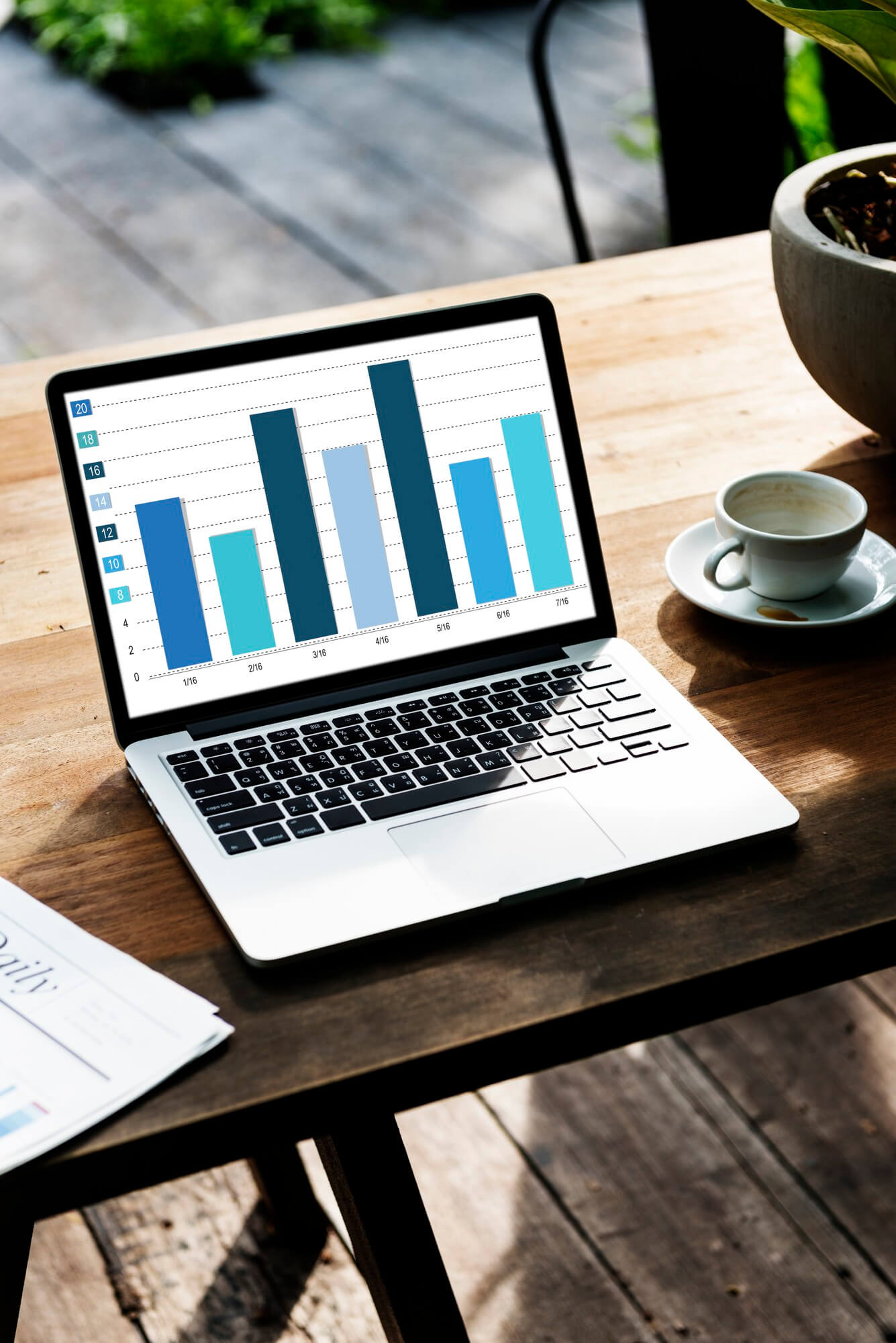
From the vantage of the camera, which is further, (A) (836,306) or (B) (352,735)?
(A) (836,306)

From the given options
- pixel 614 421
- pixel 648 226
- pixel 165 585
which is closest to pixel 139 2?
pixel 648 226

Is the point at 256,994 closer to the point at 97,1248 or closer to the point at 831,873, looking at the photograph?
the point at 831,873

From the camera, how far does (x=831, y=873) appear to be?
0.65 m

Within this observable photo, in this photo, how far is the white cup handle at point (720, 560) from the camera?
80cm

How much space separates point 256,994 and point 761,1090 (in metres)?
0.88

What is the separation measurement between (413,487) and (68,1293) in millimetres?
838

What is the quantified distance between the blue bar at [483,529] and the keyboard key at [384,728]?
10 cm

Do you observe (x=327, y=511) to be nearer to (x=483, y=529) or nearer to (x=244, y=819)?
(x=483, y=529)

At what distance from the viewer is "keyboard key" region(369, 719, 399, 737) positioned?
28.4 inches

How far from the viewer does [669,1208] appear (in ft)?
4.05

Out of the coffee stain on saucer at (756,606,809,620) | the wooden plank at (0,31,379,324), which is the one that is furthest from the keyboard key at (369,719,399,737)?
the wooden plank at (0,31,379,324)

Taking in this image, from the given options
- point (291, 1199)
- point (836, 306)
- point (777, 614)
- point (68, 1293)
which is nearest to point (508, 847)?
point (777, 614)

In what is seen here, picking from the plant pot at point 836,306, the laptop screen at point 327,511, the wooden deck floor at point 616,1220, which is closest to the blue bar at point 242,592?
the laptop screen at point 327,511

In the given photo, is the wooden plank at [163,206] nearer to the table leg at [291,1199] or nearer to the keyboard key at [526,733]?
the table leg at [291,1199]
